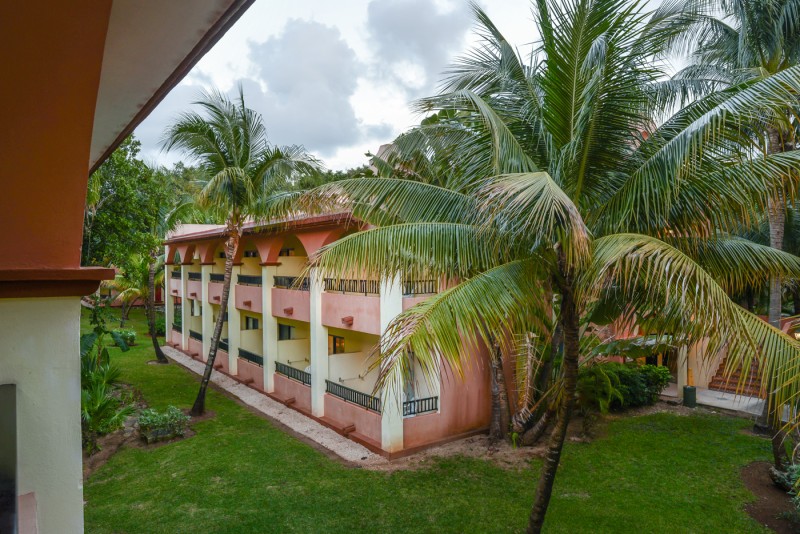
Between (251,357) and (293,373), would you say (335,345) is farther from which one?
(251,357)

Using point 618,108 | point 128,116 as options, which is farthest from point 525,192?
point 128,116

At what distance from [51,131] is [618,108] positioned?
6234 mm

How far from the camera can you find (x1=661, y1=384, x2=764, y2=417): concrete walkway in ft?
50.0

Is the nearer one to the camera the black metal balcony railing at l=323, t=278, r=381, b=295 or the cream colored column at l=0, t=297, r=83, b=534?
the cream colored column at l=0, t=297, r=83, b=534

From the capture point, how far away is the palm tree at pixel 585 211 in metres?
4.93

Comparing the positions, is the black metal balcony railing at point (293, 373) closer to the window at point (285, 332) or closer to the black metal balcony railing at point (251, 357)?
the black metal balcony railing at point (251, 357)

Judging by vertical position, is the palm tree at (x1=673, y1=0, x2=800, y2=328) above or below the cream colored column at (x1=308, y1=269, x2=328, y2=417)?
above

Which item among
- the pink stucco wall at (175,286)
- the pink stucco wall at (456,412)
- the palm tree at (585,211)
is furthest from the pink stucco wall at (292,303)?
the pink stucco wall at (175,286)

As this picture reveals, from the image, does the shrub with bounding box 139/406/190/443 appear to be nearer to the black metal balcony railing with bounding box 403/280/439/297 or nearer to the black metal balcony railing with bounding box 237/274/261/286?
the black metal balcony railing with bounding box 237/274/261/286

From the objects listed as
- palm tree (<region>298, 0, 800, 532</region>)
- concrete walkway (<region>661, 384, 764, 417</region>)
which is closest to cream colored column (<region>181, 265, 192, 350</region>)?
palm tree (<region>298, 0, 800, 532</region>)

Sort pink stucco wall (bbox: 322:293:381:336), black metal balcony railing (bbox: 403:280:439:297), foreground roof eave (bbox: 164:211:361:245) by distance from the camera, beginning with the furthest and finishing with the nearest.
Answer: pink stucco wall (bbox: 322:293:381:336)
black metal balcony railing (bbox: 403:280:439:297)
foreground roof eave (bbox: 164:211:361:245)

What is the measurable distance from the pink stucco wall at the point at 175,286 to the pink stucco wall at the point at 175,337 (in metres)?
2.31

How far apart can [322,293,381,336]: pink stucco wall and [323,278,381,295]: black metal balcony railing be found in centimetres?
19

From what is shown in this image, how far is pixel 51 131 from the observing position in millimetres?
2605
